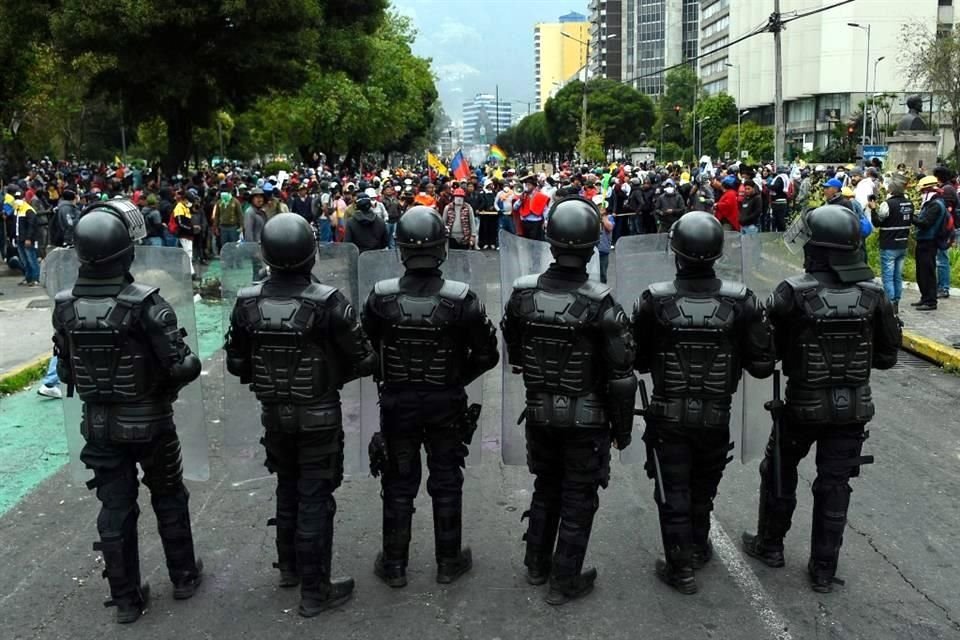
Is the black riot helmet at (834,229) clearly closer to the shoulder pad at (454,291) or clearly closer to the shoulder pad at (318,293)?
the shoulder pad at (454,291)

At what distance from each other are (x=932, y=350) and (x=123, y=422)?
27.1ft

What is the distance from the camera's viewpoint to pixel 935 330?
10.5 metres

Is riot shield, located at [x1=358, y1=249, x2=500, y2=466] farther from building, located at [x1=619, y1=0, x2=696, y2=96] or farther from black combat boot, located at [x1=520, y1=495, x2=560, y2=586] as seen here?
building, located at [x1=619, y1=0, x2=696, y2=96]

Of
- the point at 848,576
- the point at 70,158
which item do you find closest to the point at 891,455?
the point at 848,576

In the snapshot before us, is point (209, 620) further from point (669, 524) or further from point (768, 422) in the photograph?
point (768, 422)

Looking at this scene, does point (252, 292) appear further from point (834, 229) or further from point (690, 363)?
point (834, 229)

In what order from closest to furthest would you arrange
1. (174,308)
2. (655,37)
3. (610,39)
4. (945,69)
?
(174,308)
(945,69)
(655,37)
(610,39)

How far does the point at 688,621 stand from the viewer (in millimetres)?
4328

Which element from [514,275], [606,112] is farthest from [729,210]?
[606,112]

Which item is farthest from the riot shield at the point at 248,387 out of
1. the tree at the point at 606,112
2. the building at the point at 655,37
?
the building at the point at 655,37

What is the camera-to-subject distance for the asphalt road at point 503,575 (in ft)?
14.1

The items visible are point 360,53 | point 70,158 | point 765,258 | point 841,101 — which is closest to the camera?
point 765,258

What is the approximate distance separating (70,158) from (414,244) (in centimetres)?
6398

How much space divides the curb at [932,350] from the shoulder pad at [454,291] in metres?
6.73
